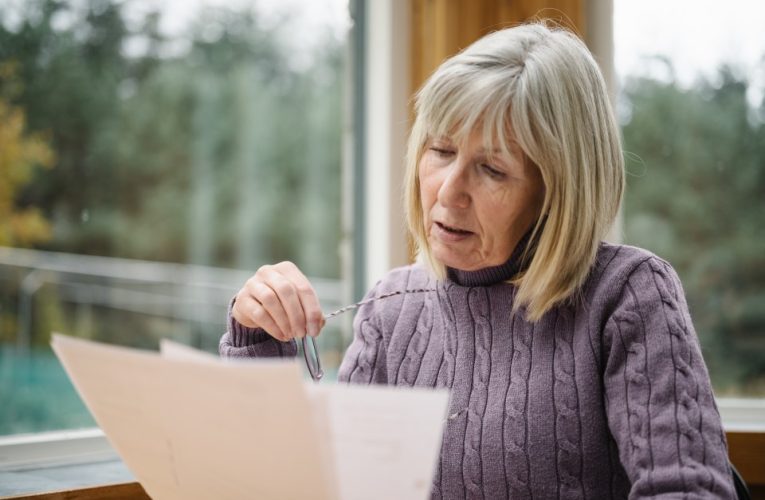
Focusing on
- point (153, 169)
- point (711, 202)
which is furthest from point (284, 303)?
point (153, 169)

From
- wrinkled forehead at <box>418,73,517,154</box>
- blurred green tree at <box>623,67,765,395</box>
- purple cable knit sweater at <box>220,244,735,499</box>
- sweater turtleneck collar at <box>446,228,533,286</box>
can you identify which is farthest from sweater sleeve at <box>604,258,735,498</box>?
blurred green tree at <box>623,67,765,395</box>

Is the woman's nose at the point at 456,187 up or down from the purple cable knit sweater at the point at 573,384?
up

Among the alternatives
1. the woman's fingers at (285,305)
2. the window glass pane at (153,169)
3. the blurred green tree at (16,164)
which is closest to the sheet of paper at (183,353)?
the woman's fingers at (285,305)

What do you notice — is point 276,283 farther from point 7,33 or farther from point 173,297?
point 173,297

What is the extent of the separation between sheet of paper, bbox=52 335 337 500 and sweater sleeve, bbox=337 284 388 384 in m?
0.48

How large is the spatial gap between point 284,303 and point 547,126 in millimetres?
436

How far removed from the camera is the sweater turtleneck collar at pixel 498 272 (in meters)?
1.16

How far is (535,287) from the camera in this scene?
1.10 m

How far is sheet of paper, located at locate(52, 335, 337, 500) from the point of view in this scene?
0.67 meters

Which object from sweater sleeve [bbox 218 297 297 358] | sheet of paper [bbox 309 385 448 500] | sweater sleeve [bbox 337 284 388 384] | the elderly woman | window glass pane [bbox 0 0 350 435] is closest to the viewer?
sheet of paper [bbox 309 385 448 500]

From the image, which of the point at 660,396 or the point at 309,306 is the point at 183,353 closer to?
the point at 309,306

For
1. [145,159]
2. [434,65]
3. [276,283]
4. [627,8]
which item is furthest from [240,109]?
[276,283]

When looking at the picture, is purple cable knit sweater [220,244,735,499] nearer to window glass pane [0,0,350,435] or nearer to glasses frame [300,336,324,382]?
glasses frame [300,336,324,382]

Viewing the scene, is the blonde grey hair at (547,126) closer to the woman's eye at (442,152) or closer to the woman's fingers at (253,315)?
the woman's eye at (442,152)
